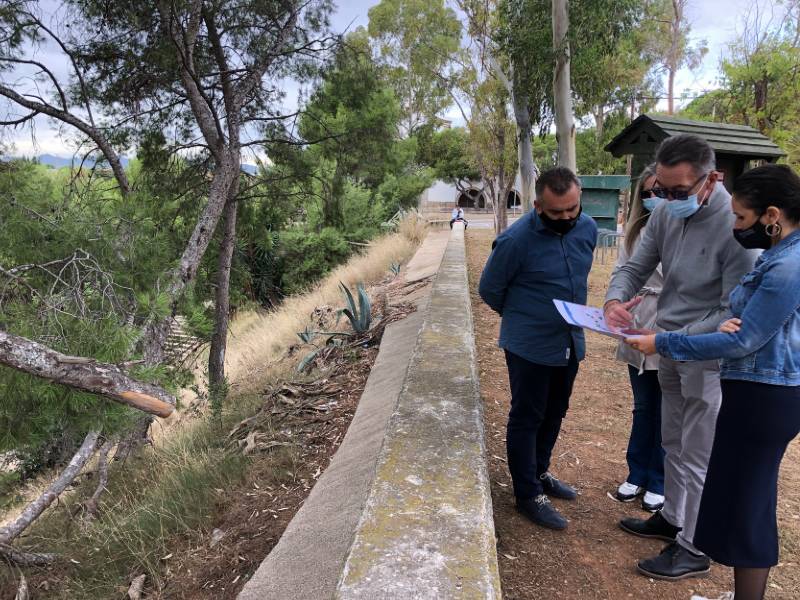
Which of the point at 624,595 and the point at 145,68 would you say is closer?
the point at 624,595

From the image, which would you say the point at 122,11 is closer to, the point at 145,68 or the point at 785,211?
the point at 145,68

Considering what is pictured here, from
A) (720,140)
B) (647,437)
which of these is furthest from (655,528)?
(720,140)

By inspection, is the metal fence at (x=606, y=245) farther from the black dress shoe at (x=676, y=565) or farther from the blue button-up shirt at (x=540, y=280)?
the black dress shoe at (x=676, y=565)

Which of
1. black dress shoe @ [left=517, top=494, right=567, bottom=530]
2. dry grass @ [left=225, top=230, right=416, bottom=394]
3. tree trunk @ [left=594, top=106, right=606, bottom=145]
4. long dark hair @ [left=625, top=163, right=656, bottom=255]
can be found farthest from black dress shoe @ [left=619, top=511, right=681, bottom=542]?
tree trunk @ [left=594, top=106, right=606, bottom=145]

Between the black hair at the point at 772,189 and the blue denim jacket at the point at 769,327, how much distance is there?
0.10 metres

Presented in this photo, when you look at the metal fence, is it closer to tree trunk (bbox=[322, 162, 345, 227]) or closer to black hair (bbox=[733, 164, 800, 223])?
tree trunk (bbox=[322, 162, 345, 227])

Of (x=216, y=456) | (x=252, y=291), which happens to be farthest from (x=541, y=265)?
(x=252, y=291)

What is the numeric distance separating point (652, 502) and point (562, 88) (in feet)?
21.7

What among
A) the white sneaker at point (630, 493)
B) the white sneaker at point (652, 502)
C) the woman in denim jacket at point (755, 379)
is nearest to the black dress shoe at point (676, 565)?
the woman in denim jacket at point (755, 379)

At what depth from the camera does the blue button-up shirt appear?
273 cm

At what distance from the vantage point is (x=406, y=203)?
95.1 ft

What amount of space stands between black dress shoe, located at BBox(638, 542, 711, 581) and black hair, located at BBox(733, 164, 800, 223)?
1.51 meters

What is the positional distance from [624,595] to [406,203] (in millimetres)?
27330

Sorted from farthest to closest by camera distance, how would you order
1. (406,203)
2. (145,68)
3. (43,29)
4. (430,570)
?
(406,203) < (145,68) < (43,29) < (430,570)
